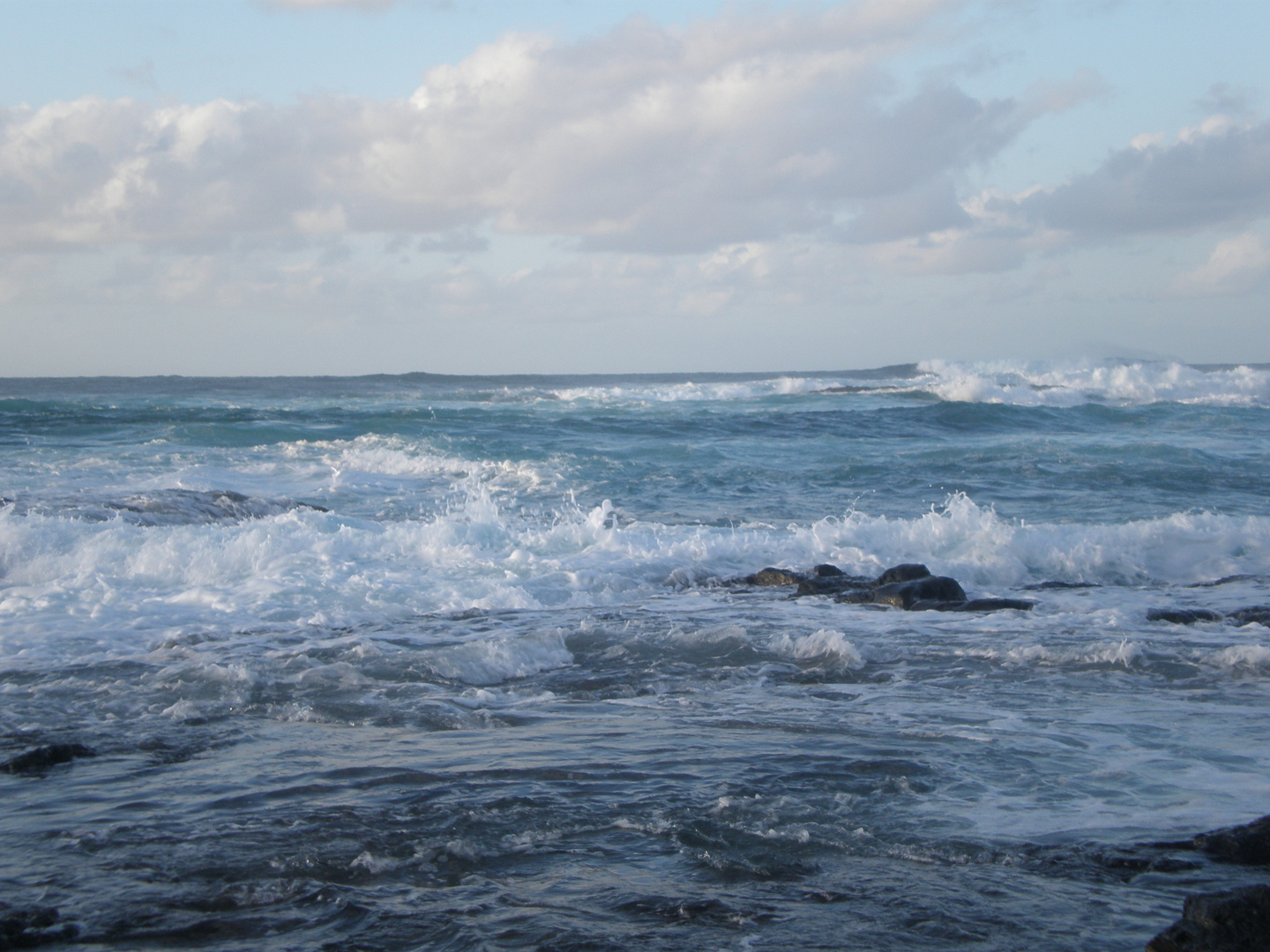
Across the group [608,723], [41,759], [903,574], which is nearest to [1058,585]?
[903,574]

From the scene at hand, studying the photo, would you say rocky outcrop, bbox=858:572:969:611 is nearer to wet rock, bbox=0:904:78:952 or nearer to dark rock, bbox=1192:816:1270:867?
dark rock, bbox=1192:816:1270:867

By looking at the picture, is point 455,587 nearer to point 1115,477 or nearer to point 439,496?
point 439,496

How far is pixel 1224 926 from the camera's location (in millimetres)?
2514

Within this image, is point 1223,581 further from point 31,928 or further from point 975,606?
point 31,928

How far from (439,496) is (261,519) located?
3953 millimetres

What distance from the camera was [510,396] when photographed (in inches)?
1674

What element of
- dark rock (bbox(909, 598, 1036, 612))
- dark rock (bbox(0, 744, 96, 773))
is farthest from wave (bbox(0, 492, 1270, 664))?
dark rock (bbox(0, 744, 96, 773))

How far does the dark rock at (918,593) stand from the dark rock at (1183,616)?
54.2 inches

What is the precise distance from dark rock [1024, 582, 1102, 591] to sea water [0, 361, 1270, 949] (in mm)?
150

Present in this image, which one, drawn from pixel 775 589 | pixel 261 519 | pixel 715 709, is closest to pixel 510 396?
pixel 261 519

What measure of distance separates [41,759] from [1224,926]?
4298 mm

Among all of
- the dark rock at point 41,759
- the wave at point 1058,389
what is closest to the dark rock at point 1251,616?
the dark rock at point 41,759

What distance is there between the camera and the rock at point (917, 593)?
316 inches

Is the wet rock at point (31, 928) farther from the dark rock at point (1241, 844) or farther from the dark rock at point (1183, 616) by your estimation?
the dark rock at point (1183, 616)
